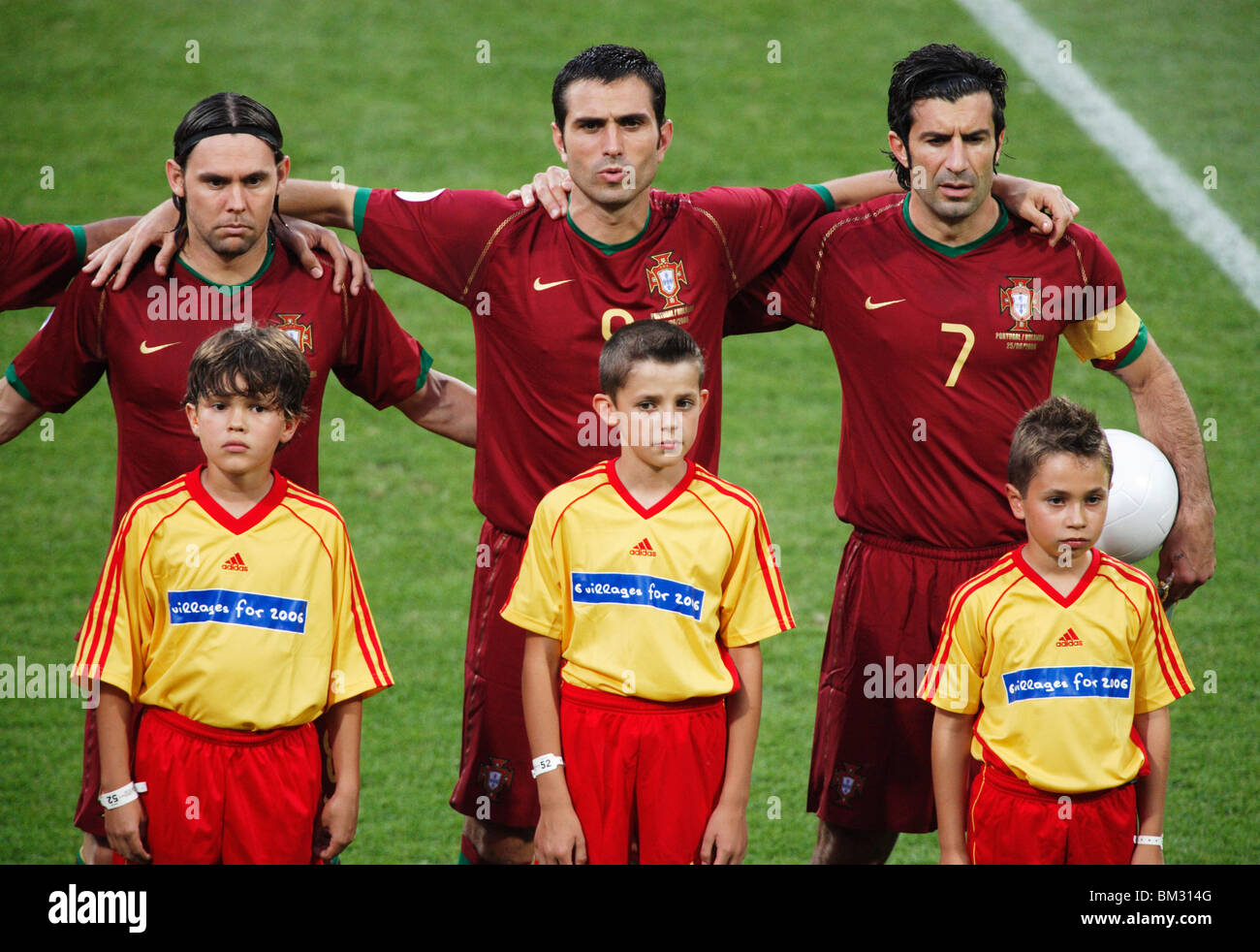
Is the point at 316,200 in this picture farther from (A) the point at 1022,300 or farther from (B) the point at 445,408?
(A) the point at 1022,300

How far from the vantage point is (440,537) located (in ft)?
28.5

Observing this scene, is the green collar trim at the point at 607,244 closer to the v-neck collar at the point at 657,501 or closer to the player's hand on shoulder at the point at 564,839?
the v-neck collar at the point at 657,501

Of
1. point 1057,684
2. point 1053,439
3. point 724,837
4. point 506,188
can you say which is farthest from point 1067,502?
point 506,188

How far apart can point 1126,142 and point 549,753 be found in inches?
409

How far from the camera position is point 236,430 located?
4008 millimetres

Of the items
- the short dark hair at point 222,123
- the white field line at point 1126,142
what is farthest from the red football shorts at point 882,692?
the white field line at point 1126,142

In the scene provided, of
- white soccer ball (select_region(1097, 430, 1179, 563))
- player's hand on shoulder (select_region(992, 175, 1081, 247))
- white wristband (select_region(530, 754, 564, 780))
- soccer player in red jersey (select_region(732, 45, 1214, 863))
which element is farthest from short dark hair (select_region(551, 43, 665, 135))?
white wristband (select_region(530, 754, 564, 780))

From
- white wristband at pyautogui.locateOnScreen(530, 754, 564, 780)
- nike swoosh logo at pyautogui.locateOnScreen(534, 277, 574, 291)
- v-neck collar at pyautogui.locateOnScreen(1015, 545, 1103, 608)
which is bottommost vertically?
white wristband at pyautogui.locateOnScreen(530, 754, 564, 780)

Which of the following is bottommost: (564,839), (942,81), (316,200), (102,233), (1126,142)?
(564,839)

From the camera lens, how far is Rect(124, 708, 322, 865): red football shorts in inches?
157

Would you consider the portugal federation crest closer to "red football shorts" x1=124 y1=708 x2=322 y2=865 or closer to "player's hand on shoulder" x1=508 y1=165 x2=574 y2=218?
"player's hand on shoulder" x1=508 y1=165 x2=574 y2=218

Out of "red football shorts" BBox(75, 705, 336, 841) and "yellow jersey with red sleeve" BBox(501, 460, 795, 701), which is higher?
"yellow jersey with red sleeve" BBox(501, 460, 795, 701)

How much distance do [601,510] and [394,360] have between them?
1.10 meters
